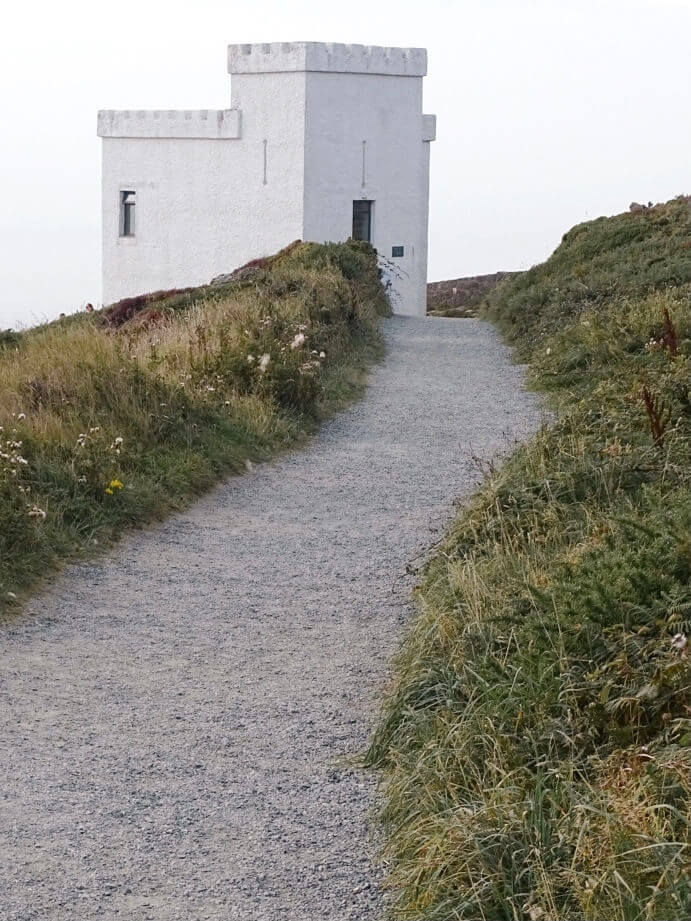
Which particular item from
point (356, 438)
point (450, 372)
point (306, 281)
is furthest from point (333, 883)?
point (306, 281)

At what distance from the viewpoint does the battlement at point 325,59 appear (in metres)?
36.2

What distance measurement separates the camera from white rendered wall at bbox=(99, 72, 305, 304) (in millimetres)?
Answer: 37000

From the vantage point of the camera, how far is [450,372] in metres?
16.4

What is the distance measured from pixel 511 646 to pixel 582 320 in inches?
472

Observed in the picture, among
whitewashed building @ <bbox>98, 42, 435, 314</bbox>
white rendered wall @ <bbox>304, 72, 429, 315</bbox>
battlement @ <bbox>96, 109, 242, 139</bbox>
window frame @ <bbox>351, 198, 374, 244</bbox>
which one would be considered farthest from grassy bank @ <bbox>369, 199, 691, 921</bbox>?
battlement @ <bbox>96, 109, 242, 139</bbox>

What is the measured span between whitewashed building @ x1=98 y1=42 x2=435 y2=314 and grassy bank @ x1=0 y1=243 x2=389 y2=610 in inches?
863

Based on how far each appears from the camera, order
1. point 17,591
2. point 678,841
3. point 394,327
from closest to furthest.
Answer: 1. point 678,841
2. point 17,591
3. point 394,327

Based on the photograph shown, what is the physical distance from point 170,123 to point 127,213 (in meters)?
3.46

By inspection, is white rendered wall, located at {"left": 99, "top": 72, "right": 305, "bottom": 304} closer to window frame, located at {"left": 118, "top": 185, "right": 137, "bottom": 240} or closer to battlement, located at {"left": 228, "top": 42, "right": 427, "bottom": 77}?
window frame, located at {"left": 118, "top": 185, "right": 137, "bottom": 240}

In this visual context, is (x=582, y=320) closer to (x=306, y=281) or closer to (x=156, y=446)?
(x=306, y=281)

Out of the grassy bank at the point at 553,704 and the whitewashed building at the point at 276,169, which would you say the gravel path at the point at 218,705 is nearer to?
the grassy bank at the point at 553,704

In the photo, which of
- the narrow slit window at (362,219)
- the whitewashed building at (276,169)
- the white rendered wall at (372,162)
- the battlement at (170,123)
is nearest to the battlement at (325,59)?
the whitewashed building at (276,169)

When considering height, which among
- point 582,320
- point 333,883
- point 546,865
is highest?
point 582,320

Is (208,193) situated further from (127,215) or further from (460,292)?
(460,292)
